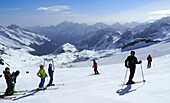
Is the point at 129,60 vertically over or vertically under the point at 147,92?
over

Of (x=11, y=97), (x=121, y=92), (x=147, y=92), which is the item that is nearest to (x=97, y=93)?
(x=121, y=92)

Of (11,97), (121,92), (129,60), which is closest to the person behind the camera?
(121,92)

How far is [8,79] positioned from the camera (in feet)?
48.1

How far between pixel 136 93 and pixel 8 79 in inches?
310

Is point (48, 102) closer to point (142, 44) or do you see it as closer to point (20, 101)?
point (20, 101)

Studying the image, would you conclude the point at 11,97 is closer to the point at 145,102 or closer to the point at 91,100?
the point at 91,100

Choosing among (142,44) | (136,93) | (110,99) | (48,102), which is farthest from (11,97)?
(142,44)

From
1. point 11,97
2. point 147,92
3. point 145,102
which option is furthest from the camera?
point 11,97

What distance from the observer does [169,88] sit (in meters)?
11.9

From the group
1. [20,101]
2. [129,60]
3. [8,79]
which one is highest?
[129,60]

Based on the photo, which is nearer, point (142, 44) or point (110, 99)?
point (110, 99)

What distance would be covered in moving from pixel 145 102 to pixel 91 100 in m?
2.48

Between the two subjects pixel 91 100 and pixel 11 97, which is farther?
pixel 11 97

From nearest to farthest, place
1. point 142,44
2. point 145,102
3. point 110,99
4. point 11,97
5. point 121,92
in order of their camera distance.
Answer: point 145,102
point 110,99
point 121,92
point 11,97
point 142,44
